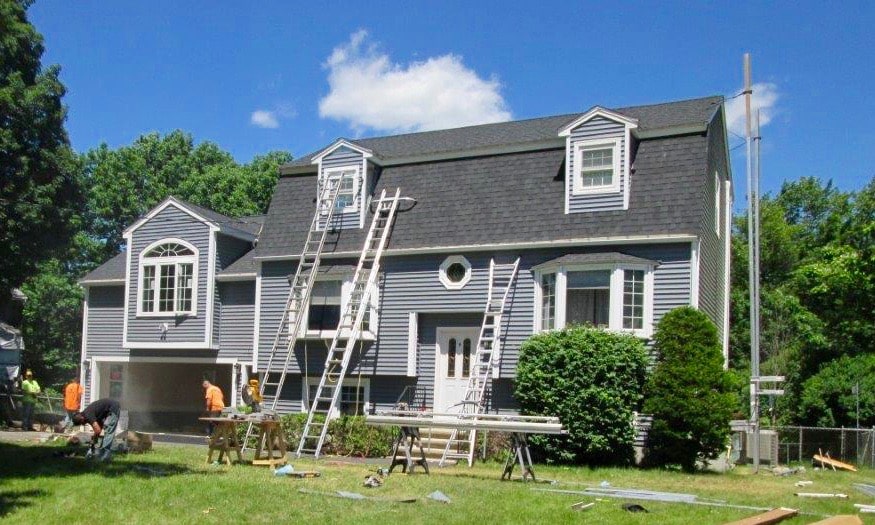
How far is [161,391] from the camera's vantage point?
32.2 meters

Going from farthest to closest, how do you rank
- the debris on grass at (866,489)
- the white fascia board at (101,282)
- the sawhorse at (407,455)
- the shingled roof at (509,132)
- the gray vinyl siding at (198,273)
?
the white fascia board at (101,282) → the gray vinyl siding at (198,273) → the shingled roof at (509,132) → the sawhorse at (407,455) → the debris on grass at (866,489)

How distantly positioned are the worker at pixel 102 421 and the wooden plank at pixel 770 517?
10609 millimetres

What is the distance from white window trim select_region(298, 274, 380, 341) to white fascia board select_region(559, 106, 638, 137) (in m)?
6.00

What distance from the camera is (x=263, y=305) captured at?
82.1 feet

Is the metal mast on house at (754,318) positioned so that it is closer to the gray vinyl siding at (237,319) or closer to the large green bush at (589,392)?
the large green bush at (589,392)

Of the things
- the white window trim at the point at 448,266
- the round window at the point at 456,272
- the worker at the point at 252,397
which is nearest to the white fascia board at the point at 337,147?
the white window trim at the point at 448,266

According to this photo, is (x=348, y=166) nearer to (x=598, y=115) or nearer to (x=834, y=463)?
(x=598, y=115)

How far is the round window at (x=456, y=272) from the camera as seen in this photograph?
2275 centimetres

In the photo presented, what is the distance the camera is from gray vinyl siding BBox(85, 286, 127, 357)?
2939cm

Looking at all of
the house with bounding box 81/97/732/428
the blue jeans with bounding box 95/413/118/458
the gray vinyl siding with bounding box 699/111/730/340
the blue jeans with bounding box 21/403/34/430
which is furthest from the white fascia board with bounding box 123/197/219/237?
the gray vinyl siding with bounding box 699/111/730/340

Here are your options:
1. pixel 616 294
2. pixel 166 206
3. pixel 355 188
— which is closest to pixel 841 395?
pixel 616 294

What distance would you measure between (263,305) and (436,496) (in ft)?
43.2

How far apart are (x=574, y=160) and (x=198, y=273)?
11415mm

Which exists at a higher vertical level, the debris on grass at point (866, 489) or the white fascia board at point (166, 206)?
the white fascia board at point (166, 206)
